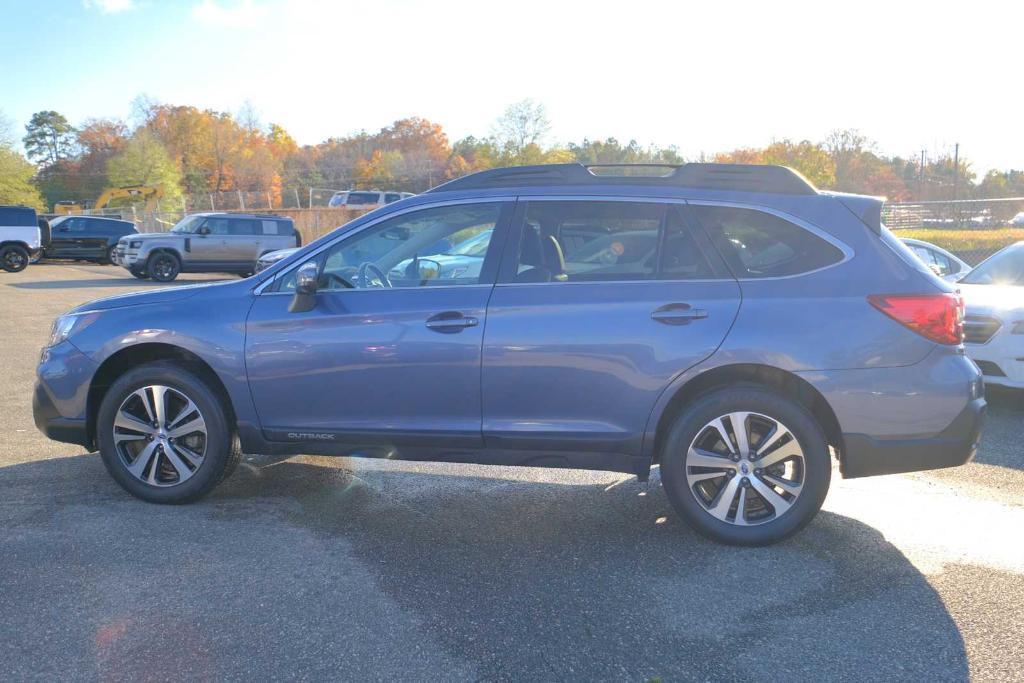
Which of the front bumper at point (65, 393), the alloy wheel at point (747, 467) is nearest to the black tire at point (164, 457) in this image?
the front bumper at point (65, 393)

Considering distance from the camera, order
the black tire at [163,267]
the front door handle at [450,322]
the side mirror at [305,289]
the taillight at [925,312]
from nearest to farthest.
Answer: the taillight at [925,312] → the front door handle at [450,322] → the side mirror at [305,289] → the black tire at [163,267]

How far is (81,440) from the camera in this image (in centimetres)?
512

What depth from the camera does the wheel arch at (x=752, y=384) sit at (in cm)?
439

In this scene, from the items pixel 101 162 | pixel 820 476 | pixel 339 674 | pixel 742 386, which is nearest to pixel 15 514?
pixel 339 674

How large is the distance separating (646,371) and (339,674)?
81.3 inches

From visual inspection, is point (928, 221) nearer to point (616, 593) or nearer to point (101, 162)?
point (616, 593)

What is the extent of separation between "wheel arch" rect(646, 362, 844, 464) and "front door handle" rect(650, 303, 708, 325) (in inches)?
10.9

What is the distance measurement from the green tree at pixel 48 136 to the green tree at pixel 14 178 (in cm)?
4626

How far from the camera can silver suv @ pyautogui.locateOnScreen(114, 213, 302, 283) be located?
2394 cm

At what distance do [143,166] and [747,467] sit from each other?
75.1 m

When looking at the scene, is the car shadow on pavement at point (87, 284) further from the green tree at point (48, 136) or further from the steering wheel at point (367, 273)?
the green tree at point (48, 136)

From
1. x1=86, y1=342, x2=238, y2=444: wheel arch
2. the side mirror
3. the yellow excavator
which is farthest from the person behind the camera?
the yellow excavator

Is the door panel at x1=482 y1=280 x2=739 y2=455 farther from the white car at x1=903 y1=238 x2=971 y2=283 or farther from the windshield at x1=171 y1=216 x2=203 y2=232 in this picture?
the windshield at x1=171 y1=216 x2=203 y2=232

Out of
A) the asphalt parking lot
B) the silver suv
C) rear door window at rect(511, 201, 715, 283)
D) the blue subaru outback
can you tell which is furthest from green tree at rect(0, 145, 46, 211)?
rear door window at rect(511, 201, 715, 283)
